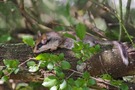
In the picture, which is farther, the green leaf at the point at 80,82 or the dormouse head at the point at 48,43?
the dormouse head at the point at 48,43

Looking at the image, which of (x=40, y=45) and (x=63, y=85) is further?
(x=40, y=45)

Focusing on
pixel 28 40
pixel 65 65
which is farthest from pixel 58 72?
pixel 28 40

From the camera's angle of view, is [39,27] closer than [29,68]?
No

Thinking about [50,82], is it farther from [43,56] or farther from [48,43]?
[48,43]

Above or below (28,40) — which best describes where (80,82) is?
below

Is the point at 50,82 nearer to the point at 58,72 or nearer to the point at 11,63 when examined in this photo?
the point at 58,72

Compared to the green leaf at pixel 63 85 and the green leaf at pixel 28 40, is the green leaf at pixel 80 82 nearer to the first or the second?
the green leaf at pixel 63 85

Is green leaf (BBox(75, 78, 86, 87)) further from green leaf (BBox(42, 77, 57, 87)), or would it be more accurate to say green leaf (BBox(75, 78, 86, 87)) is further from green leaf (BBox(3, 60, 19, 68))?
green leaf (BBox(3, 60, 19, 68))

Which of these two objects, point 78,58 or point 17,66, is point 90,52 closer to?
point 78,58

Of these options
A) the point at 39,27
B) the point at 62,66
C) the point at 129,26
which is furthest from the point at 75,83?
the point at 39,27

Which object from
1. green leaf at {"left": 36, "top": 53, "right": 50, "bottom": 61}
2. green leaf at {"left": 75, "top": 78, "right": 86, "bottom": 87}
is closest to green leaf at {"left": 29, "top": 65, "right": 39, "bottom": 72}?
green leaf at {"left": 36, "top": 53, "right": 50, "bottom": 61}

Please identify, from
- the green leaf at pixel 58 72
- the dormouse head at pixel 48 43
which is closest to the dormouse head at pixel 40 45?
the dormouse head at pixel 48 43
